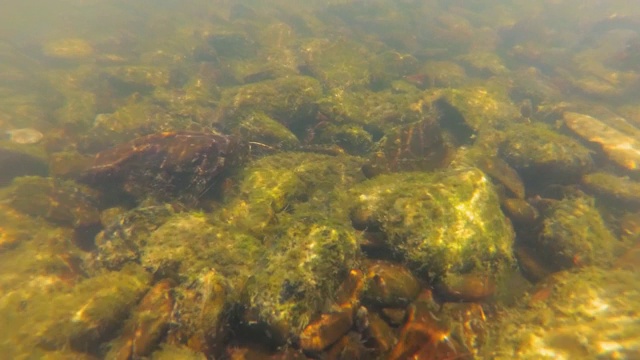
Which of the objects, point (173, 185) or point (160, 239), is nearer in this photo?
point (160, 239)

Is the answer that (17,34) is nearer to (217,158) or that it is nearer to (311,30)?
(311,30)

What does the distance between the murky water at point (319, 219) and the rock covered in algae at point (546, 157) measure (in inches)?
1.8

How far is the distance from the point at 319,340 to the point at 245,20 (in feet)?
75.7

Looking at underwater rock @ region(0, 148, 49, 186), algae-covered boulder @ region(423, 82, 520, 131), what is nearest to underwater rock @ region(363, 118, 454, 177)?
algae-covered boulder @ region(423, 82, 520, 131)

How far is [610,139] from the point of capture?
9.49 m

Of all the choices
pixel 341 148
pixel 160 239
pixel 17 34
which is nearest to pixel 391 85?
pixel 341 148

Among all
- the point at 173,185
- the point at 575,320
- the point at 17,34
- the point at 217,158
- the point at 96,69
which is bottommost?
the point at 17,34

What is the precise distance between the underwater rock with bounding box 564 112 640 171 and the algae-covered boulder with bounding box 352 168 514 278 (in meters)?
5.90

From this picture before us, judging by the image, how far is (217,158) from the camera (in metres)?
7.21

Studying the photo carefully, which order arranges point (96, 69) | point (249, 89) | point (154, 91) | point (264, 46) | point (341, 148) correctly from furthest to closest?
1. point (264, 46)
2. point (96, 69)
3. point (154, 91)
4. point (249, 89)
5. point (341, 148)

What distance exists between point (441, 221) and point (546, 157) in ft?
15.1

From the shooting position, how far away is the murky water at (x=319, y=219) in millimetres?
3830

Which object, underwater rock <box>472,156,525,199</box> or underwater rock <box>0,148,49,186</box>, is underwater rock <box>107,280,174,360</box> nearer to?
underwater rock <box>472,156,525,199</box>

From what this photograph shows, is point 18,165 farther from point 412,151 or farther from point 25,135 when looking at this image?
point 412,151
